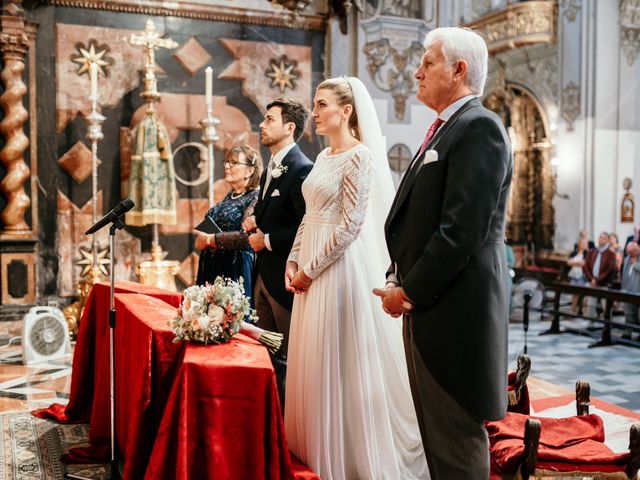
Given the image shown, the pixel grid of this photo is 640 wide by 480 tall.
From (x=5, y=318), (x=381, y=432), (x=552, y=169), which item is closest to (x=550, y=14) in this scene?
(x=552, y=169)

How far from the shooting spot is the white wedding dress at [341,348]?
3074 mm

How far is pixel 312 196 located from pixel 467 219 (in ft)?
4.10

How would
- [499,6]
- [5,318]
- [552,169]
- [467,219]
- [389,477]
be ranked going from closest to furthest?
[467,219] → [389,477] → [5,318] → [552,169] → [499,6]

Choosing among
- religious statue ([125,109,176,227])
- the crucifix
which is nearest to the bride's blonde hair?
religious statue ([125,109,176,227])

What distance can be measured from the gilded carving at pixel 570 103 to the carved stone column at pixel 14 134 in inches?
445

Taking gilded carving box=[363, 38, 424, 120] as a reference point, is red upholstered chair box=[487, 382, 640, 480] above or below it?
below

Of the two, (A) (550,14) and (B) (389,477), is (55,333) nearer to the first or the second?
(B) (389,477)

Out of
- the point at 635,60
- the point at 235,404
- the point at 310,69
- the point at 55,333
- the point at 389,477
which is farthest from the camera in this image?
the point at 635,60

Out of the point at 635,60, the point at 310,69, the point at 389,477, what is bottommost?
the point at 389,477

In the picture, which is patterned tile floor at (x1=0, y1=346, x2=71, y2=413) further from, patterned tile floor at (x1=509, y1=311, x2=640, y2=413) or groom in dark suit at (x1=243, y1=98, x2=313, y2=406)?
patterned tile floor at (x1=509, y1=311, x2=640, y2=413)

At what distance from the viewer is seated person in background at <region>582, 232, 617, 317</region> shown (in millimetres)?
10148

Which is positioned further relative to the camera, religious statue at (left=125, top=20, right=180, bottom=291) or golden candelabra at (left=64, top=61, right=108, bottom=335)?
religious statue at (left=125, top=20, right=180, bottom=291)

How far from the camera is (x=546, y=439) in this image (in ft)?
10.5

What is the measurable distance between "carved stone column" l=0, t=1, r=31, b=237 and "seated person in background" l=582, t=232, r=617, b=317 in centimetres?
786
